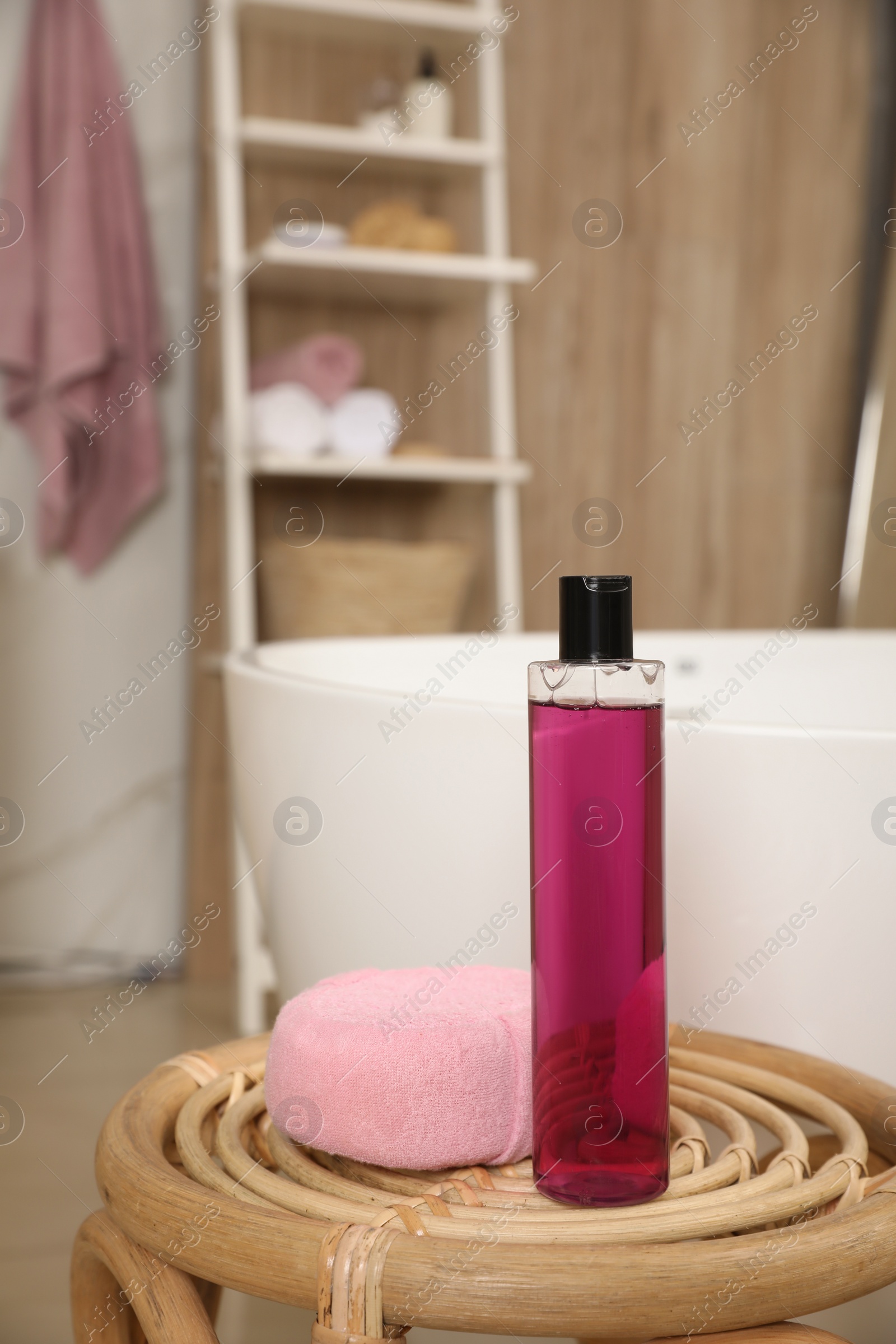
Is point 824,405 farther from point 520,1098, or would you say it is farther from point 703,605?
point 520,1098

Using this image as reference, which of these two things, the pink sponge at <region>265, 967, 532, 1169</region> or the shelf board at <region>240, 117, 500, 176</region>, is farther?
the shelf board at <region>240, 117, 500, 176</region>

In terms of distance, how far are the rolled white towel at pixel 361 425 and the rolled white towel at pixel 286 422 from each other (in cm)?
3

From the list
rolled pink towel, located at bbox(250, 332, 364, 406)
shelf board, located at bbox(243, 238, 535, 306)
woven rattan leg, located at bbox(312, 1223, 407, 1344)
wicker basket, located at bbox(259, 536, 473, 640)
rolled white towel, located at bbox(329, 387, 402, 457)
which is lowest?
woven rattan leg, located at bbox(312, 1223, 407, 1344)

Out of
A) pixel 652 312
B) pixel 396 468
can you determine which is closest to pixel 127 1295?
pixel 396 468

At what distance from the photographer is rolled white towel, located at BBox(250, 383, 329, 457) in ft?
6.30

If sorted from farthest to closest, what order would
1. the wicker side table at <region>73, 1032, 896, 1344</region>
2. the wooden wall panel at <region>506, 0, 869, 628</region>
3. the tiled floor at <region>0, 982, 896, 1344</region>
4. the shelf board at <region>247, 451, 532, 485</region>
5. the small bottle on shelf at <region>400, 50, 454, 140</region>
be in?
the wooden wall panel at <region>506, 0, 869, 628</region>
the small bottle on shelf at <region>400, 50, 454, 140</region>
the shelf board at <region>247, 451, 532, 485</region>
the tiled floor at <region>0, 982, 896, 1344</region>
the wicker side table at <region>73, 1032, 896, 1344</region>

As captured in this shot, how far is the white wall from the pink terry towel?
0.06 meters

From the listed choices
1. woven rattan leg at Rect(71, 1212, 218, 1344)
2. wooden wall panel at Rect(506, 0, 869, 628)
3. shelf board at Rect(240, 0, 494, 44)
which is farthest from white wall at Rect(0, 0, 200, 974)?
woven rattan leg at Rect(71, 1212, 218, 1344)

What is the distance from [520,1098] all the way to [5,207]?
1.90 m

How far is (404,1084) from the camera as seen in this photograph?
1.73 feet

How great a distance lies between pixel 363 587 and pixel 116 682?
20.7 inches

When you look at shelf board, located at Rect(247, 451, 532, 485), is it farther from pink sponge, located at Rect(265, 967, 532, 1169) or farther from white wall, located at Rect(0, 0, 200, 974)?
pink sponge, located at Rect(265, 967, 532, 1169)

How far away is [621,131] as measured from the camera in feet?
7.85

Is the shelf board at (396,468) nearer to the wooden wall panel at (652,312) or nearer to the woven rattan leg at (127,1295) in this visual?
the wooden wall panel at (652,312)
